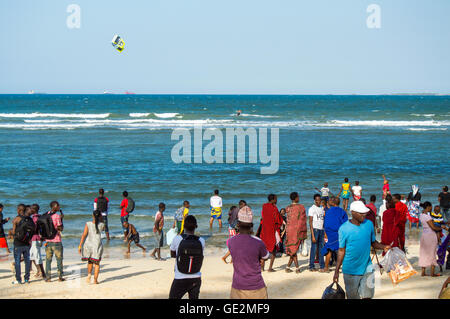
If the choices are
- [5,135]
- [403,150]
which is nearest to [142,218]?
[403,150]

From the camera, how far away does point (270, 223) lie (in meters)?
9.28

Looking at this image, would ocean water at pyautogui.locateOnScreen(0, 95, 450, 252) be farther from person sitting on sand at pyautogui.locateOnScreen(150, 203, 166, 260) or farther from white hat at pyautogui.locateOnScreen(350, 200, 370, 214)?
white hat at pyautogui.locateOnScreen(350, 200, 370, 214)

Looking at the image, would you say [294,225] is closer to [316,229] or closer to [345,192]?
[316,229]

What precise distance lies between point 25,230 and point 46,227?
0.34 metres

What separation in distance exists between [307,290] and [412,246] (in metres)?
4.96

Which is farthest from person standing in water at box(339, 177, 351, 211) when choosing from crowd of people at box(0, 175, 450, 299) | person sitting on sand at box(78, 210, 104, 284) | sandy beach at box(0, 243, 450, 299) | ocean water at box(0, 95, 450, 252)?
person sitting on sand at box(78, 210, 104, 284)

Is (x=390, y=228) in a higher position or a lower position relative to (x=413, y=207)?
higher

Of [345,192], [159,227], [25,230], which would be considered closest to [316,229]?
[159,227]

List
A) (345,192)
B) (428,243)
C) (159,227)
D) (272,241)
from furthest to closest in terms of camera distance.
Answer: (345,192) → (159,227) → (272,241) → (428,243)

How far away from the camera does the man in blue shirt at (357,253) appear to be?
584 cm

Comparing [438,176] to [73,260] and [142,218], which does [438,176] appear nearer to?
[142,218]

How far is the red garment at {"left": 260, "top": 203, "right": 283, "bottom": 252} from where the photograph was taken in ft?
30.4

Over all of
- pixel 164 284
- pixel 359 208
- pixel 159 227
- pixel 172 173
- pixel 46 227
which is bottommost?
pixel 164 284
